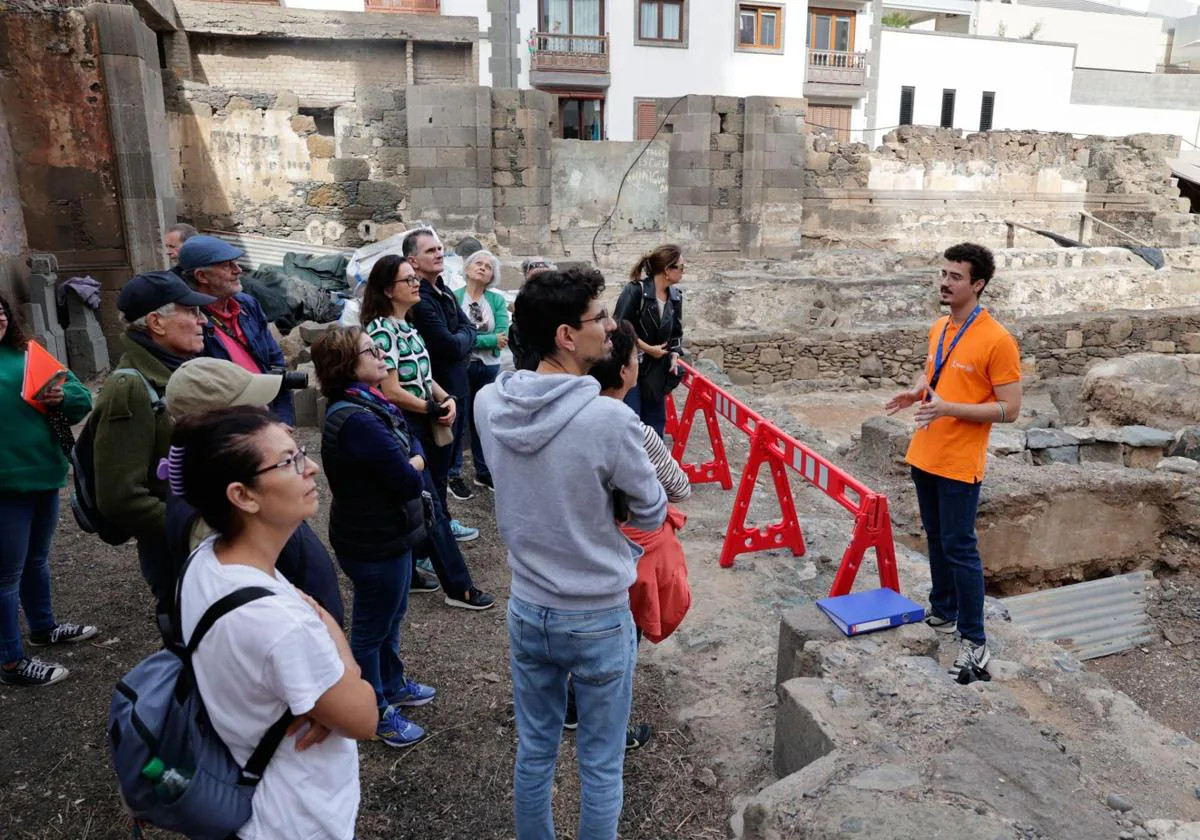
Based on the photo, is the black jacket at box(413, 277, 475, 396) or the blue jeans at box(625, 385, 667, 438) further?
the blue jeans at box(625, 385, 667, 438)

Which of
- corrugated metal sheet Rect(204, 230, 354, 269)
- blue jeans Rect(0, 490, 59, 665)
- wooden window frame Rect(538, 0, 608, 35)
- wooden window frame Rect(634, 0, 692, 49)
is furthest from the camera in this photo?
wooden window frame Rect(634, 0, 692, 49)

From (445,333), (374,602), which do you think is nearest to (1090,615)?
(445,333)

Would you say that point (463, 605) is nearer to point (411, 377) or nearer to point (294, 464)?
point (411, 377)

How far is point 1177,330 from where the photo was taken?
13.1 m

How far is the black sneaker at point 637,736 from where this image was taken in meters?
2.94

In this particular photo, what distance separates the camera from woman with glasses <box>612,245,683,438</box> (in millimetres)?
5066

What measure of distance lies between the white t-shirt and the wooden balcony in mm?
21600

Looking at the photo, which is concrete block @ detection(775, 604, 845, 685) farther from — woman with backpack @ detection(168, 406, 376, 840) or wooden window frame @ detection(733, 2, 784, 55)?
wooden window frame @ detection(733, 2, 784, 55)

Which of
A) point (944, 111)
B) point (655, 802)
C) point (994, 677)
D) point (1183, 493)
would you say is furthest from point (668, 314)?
point (944, 111)

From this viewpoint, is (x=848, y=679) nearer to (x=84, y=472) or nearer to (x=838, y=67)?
(x=84, y=472)

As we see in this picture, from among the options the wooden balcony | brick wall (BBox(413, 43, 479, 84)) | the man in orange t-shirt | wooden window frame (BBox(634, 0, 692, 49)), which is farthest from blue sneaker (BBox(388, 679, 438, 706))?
wooden window frame (BBox(634, 0, 692, 49))

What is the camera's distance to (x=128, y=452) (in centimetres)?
251

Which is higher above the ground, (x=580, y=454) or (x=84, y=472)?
(x=580, y=454)

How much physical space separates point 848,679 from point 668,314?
2872 millimetres
